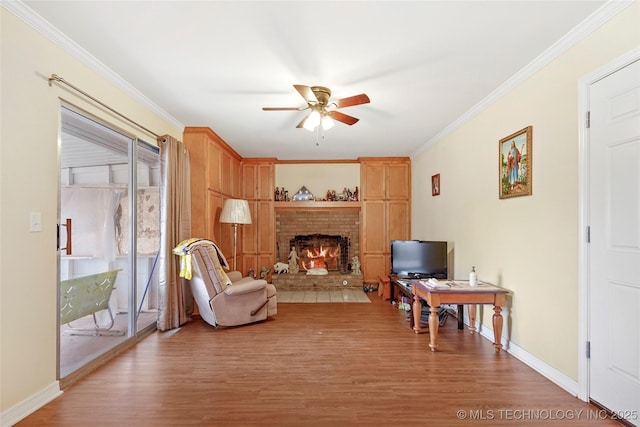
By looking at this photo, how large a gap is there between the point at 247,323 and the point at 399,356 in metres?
1.84

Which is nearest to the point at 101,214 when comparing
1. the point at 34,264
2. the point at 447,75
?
the point at 34,264

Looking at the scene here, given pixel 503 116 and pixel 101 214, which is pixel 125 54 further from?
pixel 503 116

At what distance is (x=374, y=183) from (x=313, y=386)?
4.47 m

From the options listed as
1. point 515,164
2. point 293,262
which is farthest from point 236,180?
point 515,164

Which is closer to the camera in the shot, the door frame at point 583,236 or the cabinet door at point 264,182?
the door frame at point 583,236

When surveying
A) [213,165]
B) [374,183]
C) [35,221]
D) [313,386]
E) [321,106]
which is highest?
[321,106]

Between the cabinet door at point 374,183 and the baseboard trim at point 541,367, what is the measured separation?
3.39m

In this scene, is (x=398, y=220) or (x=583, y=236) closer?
(x=583, y=236)

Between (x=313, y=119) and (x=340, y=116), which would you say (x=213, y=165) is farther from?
(x=340, y=116)

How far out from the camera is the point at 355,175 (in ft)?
21.5

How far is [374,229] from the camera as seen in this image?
6.30 metres

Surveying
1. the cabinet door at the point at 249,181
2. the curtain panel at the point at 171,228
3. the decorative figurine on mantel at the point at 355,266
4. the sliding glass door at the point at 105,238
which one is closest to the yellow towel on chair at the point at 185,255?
the curtain panel at the point at 171,228

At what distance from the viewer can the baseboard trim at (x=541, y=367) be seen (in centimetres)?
232

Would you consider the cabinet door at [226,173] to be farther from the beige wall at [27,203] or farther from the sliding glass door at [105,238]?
the beige wall at [27,203]
